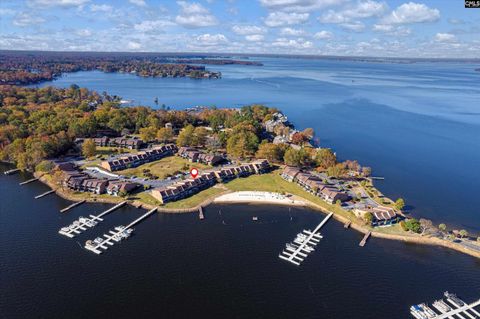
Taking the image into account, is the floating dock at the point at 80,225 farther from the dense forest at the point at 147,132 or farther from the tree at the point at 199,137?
the tree at the point at 199,137

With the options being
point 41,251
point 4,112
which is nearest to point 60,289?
point 41,251

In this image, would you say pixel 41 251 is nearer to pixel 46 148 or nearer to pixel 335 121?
pixel 46 148

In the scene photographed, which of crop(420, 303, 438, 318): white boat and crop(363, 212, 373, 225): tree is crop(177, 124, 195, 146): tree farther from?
crop(420, 303, 438, 318): white boat

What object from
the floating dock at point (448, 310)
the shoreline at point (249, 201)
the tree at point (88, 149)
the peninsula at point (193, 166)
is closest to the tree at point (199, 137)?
the peninsula at point (193, 166)

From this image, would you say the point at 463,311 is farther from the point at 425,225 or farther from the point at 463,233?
the point at 463,233

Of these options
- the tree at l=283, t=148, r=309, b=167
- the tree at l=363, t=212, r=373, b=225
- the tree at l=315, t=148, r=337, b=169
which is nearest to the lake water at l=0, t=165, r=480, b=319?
the tree at l=363, t=212, r=373, b=225

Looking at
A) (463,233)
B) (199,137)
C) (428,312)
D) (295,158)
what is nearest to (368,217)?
(463,233)
